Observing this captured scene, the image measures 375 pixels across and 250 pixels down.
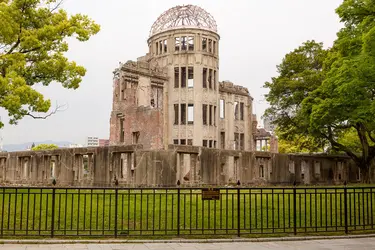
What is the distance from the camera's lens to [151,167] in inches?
952

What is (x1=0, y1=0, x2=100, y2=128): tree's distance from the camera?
62.4 feet

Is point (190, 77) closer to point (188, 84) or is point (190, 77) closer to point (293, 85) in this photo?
point (188, 84)

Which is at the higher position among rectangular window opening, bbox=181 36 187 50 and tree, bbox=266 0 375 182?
rectangular window opening, bbox=181 36 187 50

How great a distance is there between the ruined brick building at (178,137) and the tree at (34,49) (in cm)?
577

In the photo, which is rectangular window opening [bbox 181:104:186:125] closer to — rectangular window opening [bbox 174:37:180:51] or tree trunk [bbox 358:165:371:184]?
rectangular window opening [bbox 174:37:180:51]

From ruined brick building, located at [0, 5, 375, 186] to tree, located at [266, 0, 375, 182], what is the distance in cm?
389

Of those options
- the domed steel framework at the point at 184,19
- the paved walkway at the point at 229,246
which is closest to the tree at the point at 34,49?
the paved walkway at the point at 229,246

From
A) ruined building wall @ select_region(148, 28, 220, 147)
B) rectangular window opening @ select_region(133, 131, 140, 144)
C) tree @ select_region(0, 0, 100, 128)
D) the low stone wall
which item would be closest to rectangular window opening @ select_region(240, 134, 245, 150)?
ruined building wall @ select_region(148, 28, 220, 147)

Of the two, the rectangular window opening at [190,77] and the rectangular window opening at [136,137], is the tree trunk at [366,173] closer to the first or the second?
the rectangular window opening at [190,77]

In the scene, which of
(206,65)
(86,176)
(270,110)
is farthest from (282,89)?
(86,176)

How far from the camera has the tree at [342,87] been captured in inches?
813

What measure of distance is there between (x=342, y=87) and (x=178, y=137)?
22031 millimetres

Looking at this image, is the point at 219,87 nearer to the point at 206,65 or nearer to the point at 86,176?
the point at 206,65

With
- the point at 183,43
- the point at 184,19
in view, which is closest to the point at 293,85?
the point at 183,43
